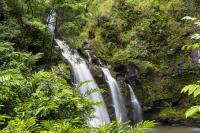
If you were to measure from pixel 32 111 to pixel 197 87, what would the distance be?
3.65m

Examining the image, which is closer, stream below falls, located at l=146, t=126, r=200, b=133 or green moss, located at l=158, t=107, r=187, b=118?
stream below falls, located at l=146, t=126, r=200, b=133

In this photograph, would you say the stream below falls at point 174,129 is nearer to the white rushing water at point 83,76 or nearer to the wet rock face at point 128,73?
the white rushing water at point 83,76

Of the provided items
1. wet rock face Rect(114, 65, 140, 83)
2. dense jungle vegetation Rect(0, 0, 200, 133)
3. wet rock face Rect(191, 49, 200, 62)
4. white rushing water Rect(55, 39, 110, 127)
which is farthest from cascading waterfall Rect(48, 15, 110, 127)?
wet rock face Rect(191, 49, 200, 62)

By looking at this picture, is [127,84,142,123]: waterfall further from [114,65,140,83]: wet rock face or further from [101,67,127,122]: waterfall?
[101,67,127,122]: waterfall

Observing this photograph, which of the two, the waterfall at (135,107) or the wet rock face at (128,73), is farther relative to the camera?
the wet rock face at (128,73)

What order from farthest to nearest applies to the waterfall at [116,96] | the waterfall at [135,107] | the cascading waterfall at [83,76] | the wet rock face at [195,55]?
the wet rock face at [195,55] → the waterfall at [135,107] → the waterfall at [116,96] → the cascading waterfall at [83,76]

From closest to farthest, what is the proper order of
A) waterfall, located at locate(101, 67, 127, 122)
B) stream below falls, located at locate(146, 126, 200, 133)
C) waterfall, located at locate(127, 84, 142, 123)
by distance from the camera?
stream below falls, located at locate(146, 126, 200, 133) < waterfall, located at locate(101, 67, 127, 122) < waterfall, located at locate(127, 84, 142, 123)

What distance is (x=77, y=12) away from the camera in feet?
39.5

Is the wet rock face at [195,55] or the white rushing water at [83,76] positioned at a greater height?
the wet rock face at [195,55]

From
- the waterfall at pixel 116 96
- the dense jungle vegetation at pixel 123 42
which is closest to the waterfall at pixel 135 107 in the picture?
the dense jungle vegetation at pixel 123 42

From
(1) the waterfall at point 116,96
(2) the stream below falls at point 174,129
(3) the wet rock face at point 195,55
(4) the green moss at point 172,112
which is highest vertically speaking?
(3) the wet rock face at point 195,55

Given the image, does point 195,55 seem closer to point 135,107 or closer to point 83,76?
point 135,107

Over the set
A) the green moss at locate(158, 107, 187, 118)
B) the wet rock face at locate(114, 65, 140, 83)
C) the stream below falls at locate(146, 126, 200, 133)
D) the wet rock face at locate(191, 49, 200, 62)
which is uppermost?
the wet rock face at locate(191, 49, 200, 62)

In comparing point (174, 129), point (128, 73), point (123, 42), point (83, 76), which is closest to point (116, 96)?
point (128, 73)
